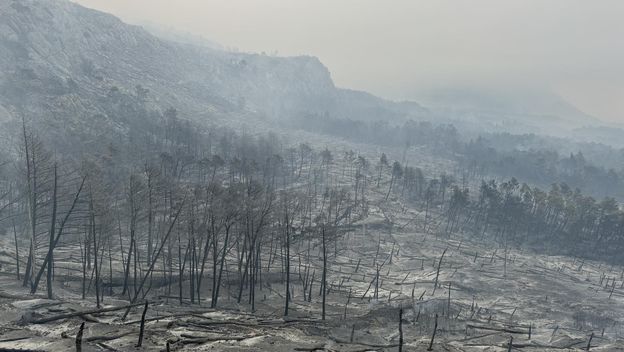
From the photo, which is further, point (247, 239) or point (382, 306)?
point (247, 239)

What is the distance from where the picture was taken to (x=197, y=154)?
127 m

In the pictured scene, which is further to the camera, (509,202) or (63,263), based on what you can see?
(509,202)

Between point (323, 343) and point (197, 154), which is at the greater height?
point (197, 154)

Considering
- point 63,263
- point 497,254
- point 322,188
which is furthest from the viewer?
point 322,188

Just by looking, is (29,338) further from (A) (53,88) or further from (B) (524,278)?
(A) (53,88)

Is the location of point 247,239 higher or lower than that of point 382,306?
higher

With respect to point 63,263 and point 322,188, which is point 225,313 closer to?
point 63,263

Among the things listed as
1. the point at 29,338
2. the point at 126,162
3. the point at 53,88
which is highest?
the point at 53,88

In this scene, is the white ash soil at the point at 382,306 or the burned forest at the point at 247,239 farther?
the burned forest at the point at 247,239

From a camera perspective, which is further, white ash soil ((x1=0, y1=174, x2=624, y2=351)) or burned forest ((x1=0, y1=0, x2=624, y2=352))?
burned forest ((x1=0, y1=0, x2=624, y2=352))

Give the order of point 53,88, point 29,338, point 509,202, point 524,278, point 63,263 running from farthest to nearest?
point 53,88 → point 509,202 → point 524,278 → point 63,263 → point 29,338

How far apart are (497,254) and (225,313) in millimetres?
77328

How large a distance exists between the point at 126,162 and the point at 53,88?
2528 inches

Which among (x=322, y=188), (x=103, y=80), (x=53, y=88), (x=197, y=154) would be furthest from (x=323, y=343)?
(x=103, y=80)
